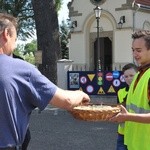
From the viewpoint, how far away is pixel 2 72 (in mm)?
2785

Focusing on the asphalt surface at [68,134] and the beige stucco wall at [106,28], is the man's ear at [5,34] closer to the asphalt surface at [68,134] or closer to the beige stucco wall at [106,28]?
the asphalt surface at [68,134]

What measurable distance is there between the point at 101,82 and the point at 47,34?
9.57 ft

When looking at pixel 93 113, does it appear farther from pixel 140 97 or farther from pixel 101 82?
pixel 101 82

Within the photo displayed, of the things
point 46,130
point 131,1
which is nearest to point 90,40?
point 131,1

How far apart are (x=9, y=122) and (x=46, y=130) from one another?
8491 millimetres

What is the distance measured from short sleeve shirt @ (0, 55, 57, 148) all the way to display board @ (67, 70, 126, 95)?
15039mm

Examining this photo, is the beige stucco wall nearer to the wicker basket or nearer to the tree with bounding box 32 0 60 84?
the tree with bounding box 32 0 60 84

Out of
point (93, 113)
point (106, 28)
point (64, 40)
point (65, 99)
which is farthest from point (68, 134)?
point (64, 40)

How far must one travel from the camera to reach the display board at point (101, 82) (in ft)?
59.1

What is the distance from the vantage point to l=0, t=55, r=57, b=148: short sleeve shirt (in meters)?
2.79

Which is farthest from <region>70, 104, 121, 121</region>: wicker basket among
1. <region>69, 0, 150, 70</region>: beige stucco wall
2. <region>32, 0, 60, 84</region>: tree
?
<region>69, 0, 150, 70</region>: beige stucco wall

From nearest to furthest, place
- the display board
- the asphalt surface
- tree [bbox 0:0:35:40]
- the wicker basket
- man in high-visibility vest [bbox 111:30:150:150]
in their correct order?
the wicker basket < man in high-visibility vest [bbox 111:30:150:150] < the asphalt surface < the display board < tree [bbox 0:0:35:40]

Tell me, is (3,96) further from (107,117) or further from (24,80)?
(107,117)

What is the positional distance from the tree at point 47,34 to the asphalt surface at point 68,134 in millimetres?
4554
